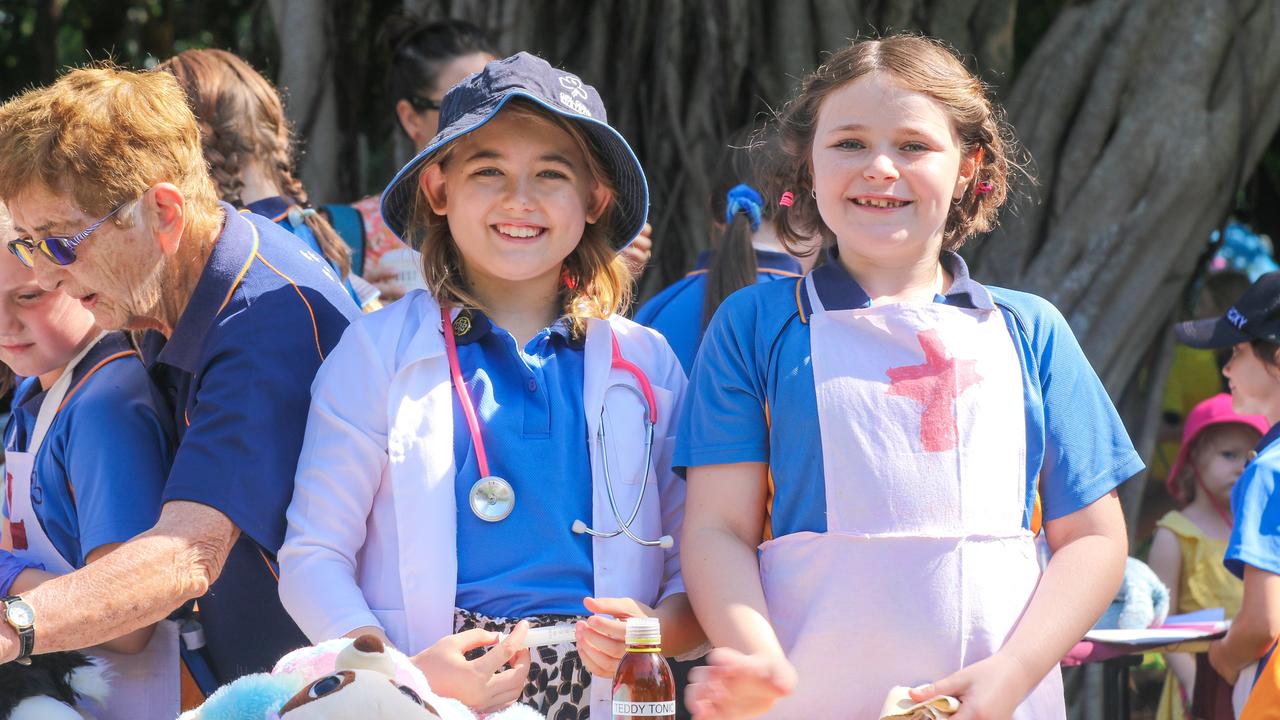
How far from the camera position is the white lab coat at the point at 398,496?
2.15 metres

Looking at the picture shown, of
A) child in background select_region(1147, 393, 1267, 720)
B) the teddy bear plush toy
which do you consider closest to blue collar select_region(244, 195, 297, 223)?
the teddy bear plush toy

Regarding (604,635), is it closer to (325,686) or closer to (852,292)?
(325,686)

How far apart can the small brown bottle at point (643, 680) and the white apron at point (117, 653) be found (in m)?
1.05

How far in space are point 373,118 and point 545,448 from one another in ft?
12.5

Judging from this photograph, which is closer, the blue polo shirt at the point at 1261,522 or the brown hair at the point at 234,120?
the blue polo shirt at the point at 1261,522

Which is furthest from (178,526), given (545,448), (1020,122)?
(1020,122)

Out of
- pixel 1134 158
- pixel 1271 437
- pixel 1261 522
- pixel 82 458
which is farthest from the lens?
pixel 1134 158

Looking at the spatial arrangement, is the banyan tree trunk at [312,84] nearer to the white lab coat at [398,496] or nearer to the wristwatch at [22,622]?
the white lab coat at [398,496]

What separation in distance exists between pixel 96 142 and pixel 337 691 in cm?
113

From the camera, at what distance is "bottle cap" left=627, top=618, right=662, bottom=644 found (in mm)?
1832

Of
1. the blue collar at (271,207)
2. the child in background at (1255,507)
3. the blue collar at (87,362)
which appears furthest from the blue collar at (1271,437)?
the blue collar at (87,362)

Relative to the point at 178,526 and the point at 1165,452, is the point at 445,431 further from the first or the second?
the point at 1165,452

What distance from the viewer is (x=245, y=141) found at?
11.1 ft

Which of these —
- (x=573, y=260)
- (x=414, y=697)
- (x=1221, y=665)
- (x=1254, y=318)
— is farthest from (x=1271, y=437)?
(x=414, y=697)
